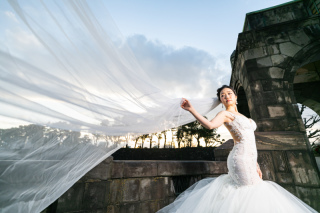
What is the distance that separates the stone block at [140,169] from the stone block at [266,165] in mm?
2229

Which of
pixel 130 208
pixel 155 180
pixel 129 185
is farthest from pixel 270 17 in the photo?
pixel 130 208

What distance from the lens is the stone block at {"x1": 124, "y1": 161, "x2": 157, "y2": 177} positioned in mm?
2447

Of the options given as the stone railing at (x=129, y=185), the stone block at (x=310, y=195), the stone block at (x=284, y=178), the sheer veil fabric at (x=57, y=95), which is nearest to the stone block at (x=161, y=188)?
the stone railing at (x=129, y=185)

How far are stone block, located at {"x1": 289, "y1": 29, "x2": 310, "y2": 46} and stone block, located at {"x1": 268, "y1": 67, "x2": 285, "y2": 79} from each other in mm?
997

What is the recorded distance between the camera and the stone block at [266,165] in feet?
8.99

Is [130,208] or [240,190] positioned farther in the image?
[130,208]

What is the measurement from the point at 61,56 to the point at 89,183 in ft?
5.90

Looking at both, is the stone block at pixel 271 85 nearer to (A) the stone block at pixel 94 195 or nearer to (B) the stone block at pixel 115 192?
(B) the stone block at pixel 115 192

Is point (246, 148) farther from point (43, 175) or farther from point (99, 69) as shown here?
point (43, 175)

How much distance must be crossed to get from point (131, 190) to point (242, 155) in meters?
1.91

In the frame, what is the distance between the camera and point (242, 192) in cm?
149

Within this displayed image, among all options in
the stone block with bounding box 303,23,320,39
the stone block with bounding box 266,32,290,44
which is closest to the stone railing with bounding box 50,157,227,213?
the stone block with bounding box 266,32,290,44

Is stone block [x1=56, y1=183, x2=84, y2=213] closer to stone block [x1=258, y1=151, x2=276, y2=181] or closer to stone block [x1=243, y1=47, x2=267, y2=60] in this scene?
stone block [x1=258, y1=151, x2=276, y2=181]

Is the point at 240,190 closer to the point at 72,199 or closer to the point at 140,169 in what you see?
the point at 140,169
